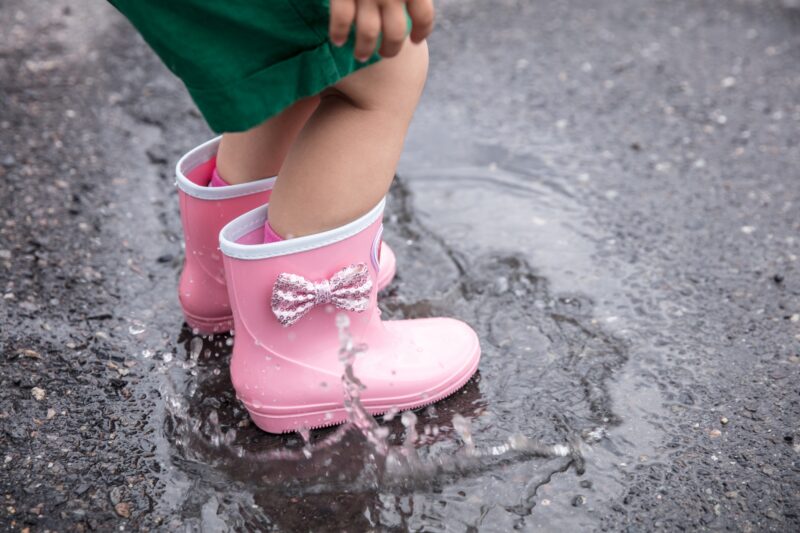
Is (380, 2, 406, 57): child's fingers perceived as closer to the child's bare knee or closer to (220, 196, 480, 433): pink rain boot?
the child's bare knee

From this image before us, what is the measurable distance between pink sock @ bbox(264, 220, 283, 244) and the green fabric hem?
25cm

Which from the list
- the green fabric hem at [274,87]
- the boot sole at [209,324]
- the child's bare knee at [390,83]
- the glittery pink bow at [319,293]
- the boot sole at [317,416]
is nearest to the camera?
the green fabric hem at [274,87]

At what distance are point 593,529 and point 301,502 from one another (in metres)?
0.47

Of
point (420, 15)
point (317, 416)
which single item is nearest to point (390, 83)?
point (420, 15)

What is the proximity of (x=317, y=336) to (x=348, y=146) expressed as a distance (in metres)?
0.36

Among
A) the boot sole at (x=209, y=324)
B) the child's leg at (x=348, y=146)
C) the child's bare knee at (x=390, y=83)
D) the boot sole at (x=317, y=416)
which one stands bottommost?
the boot sole at (x=209, y=324)

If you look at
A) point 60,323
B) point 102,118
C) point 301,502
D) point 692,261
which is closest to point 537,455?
point 301,502

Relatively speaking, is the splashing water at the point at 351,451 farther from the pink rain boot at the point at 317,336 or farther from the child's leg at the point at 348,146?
the child's leg at the point at 348,146

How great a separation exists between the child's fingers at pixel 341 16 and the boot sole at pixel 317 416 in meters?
0.72

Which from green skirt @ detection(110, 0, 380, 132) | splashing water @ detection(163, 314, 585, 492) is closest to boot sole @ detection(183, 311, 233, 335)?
splashing water @ detection(163, 314, 585, 492)

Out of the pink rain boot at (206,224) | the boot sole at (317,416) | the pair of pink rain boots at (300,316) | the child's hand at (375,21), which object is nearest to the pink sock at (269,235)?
the pair of pink rain boots at (300,316)

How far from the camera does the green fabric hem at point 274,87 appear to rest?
3.85ft

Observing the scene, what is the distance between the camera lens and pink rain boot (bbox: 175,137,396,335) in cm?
159

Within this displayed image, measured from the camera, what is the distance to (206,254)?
5.46 feet
